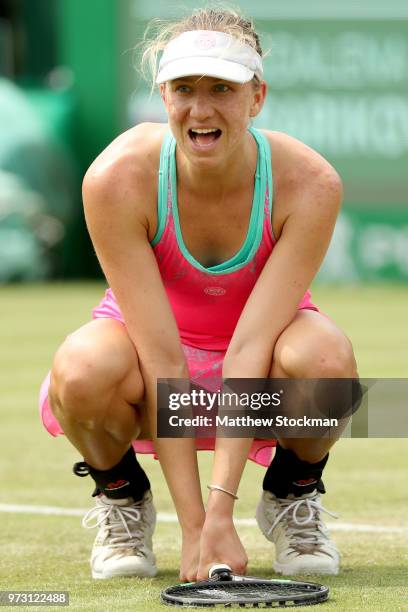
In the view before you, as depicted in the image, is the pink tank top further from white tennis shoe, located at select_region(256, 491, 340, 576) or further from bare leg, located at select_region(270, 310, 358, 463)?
white tennis shoe, located at select_region(256, 491, 340, 576)

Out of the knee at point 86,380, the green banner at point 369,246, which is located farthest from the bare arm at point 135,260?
the green banner at point 369,246

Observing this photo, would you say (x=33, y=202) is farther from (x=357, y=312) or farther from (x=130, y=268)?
(x=130, y=268)

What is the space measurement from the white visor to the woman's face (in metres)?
0.04

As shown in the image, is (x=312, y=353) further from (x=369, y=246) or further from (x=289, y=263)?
(x=369, y=246)

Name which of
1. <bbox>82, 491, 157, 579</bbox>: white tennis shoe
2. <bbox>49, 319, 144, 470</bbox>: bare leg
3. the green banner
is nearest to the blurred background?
the green banner

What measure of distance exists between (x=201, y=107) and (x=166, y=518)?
165cm

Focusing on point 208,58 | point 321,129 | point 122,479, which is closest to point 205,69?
point 208,58

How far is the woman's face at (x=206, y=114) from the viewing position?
3893 millimetres

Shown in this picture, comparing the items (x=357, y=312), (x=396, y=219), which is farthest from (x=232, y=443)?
(x=396, y=219)

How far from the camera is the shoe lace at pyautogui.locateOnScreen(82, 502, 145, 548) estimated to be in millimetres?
4145

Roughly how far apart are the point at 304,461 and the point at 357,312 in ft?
31.0

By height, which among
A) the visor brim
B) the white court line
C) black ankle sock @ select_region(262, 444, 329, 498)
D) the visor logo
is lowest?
the white court line

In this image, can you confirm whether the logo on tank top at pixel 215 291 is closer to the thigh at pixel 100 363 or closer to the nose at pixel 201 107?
the thigh at pixel 100 363

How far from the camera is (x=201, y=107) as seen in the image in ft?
12.7
